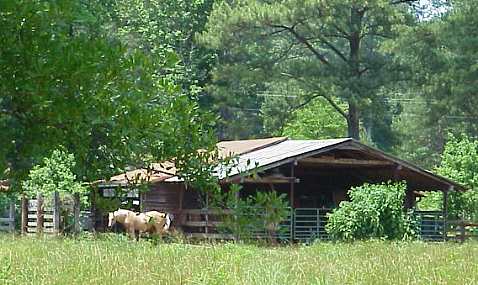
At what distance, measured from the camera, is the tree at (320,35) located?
39656mm

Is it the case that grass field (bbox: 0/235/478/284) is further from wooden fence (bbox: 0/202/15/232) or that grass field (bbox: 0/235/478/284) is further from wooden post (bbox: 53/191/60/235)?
wooden fence (bbox: 0/202/15/232)

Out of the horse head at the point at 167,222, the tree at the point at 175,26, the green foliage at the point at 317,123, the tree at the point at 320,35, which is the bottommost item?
the horse head at the point at 167,222

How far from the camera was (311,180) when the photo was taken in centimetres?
3341

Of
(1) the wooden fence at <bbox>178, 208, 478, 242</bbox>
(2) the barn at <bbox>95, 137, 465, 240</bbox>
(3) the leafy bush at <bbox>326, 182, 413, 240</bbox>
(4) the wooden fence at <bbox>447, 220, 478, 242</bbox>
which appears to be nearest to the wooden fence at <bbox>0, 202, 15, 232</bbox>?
(2) the barn at <bbox>95, 137, 465, 240</bbox>

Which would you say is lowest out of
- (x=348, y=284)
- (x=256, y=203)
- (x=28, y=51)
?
(x=348, y=284)

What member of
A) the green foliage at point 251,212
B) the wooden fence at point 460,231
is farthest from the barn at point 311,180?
the green foliage at point 251,212

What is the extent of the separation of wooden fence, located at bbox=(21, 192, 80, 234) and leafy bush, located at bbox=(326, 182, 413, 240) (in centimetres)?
745

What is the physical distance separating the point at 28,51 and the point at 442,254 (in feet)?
50.1

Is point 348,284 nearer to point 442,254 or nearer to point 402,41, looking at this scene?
point 442,254

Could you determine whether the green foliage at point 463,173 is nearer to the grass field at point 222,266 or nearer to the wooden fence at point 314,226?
the wooden fence at point 314,226

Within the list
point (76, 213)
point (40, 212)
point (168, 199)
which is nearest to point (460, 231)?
point (168, 199)

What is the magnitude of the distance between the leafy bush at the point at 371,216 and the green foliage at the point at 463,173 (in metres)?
7.40

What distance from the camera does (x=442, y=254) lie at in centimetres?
1839

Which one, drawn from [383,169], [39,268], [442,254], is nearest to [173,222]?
[383,169]
